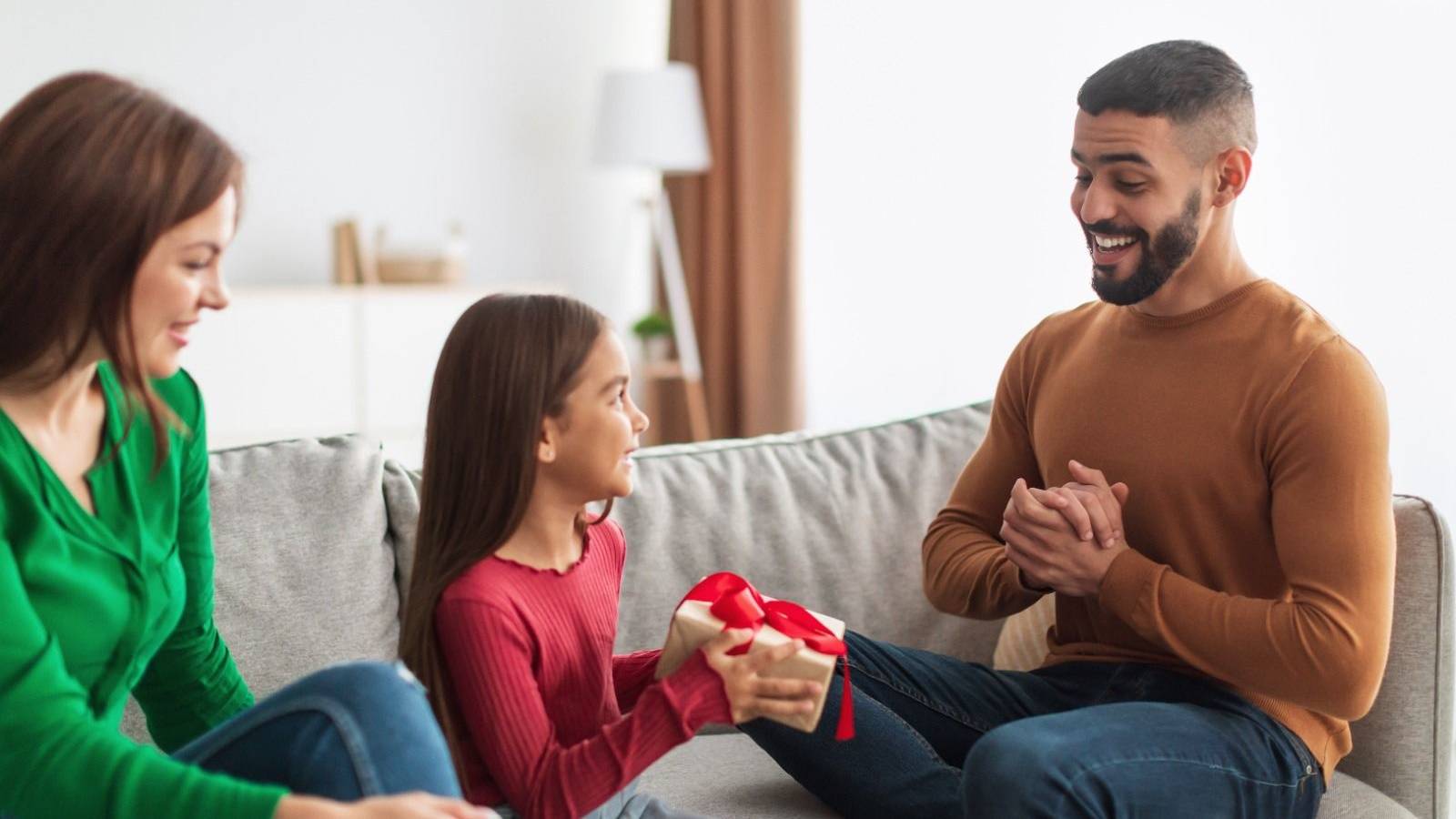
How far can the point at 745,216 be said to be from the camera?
4.64 meters

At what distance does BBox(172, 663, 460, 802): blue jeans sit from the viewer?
1.23 meters

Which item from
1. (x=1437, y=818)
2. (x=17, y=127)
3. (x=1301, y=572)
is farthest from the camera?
(x=1437, y=818)

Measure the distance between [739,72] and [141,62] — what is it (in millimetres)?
1773

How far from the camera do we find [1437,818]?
1.85m

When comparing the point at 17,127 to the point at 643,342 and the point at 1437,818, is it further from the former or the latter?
the point at 643,342

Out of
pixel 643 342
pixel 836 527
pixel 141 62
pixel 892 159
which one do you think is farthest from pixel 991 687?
pixel 141 62

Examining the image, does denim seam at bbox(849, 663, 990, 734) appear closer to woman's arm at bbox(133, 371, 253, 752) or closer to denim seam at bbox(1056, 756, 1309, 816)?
denim seam at bbox(1056, 756, 1309, 816)

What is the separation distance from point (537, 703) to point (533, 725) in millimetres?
23

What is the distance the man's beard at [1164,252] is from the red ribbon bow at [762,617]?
23.3 inches

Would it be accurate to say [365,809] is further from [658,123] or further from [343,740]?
[658,123]

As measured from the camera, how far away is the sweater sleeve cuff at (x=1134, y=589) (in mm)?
1661

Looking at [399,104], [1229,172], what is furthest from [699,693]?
[399,104]

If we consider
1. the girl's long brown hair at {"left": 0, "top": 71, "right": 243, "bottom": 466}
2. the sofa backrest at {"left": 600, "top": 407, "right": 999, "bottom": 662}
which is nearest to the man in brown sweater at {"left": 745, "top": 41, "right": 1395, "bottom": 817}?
the sofa backrest at {"left": 600, "top": 407, "right": 999, "bottom": 662}

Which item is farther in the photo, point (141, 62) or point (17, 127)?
point (141, 62)
